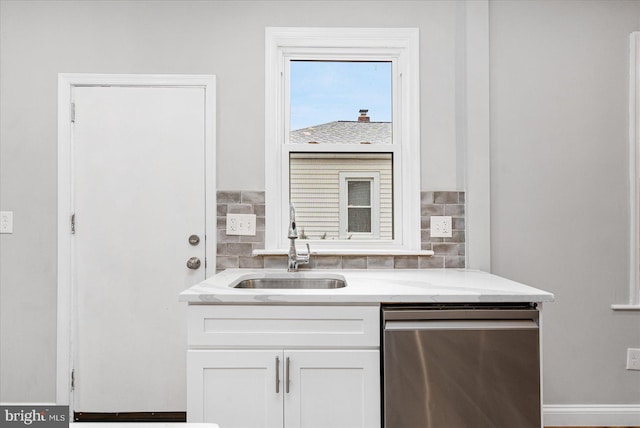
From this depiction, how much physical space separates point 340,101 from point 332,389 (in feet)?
5.14

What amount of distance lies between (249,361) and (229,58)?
1628mm

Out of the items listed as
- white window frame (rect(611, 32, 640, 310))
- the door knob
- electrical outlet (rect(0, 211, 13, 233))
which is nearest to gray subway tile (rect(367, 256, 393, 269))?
the door knob

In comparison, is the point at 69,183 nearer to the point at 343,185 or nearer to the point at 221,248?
the point at 221,248

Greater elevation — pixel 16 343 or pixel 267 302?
pixel 267 302

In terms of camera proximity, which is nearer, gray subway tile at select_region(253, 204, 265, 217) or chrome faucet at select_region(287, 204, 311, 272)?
chrome faucet at select_region(287, 204, 311, 272)

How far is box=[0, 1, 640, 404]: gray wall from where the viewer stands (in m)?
2.38

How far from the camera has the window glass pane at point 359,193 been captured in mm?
2494

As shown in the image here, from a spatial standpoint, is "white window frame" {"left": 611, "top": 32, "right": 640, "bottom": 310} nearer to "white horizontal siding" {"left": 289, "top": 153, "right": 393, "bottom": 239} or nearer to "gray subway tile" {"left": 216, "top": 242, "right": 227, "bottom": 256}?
"white horizontal siding" {"left": 289, "top": 153, "right": 393, "bottom": 239}

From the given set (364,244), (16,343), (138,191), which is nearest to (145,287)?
(138,191)

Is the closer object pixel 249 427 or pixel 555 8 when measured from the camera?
pixel 249 427

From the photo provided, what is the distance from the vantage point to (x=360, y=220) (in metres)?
2.52

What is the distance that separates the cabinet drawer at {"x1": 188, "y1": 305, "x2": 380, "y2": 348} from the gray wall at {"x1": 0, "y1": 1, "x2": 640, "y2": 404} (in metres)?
0.92

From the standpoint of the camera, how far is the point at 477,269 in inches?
93.1

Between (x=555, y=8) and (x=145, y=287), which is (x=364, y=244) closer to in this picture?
(x=145, y=287)
